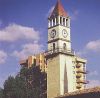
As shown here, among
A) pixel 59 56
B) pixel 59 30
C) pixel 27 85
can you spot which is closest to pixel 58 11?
pixel 59 30

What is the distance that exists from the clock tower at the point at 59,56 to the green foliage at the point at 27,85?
106 inches

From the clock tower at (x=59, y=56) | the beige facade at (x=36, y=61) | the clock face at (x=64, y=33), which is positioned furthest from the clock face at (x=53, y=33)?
the beige facade at (x=36, y=61)

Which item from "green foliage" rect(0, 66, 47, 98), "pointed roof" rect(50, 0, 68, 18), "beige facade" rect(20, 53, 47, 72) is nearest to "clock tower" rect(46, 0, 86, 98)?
"pointed roof" rect(50, 0, 68, 18)

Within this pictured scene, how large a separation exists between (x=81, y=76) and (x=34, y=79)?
1464 centimetres

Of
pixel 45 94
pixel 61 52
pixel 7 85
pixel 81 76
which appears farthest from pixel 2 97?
pixel 81 76

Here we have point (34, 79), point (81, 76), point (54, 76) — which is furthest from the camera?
point (81, 76)

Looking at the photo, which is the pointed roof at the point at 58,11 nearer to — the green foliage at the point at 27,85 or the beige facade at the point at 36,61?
the green foliage at the point at 27,85

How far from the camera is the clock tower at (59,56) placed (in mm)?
71688

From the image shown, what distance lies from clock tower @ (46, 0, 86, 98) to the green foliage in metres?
2.68

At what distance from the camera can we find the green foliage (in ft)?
238

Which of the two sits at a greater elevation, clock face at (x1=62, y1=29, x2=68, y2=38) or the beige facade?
clock face at (x1=62, y1=29, x2=68, y2=38)

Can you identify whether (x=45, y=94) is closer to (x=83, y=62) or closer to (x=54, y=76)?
(x=54, y=76)

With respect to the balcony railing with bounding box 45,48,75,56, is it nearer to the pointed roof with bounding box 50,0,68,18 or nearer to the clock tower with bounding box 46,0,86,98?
the clock tower with bounding box 46,0,86,98

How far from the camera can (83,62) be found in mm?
91125
